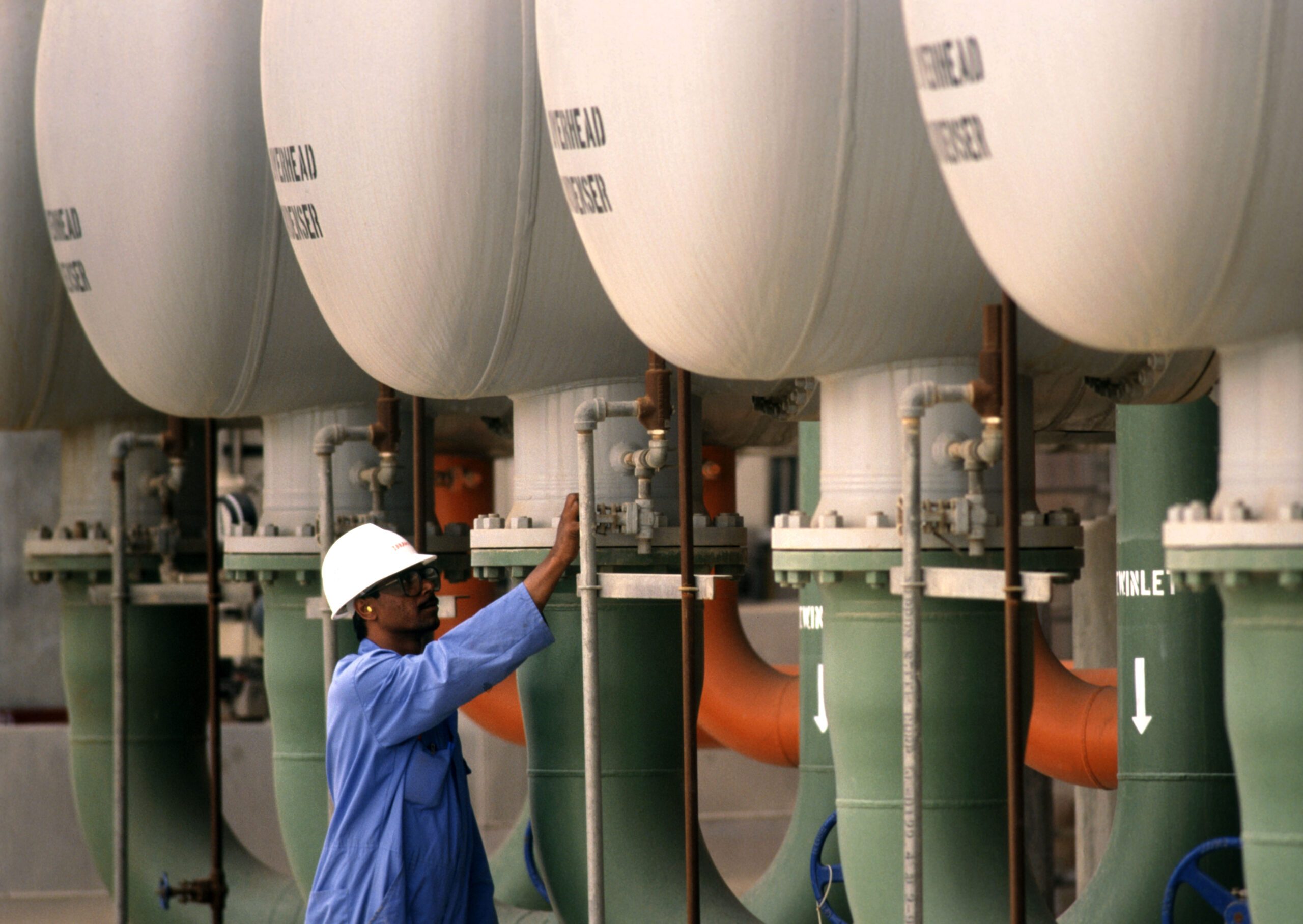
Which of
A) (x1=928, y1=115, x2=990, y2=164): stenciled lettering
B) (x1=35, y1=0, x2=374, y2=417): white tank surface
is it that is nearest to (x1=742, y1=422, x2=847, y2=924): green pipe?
(x1=35, y1=0, x2=374, y2=417): white tank surface

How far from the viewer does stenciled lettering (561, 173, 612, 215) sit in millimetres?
4219

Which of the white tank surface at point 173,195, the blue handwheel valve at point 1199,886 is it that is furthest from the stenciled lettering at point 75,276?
the blue handwheel valve at point 1199,886

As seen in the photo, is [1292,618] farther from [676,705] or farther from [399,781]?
[676,705]

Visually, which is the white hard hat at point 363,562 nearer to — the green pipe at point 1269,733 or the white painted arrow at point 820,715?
the green pipe at point 1269,733

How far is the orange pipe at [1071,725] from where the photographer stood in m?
6.18

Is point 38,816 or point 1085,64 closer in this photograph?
point 1085,64

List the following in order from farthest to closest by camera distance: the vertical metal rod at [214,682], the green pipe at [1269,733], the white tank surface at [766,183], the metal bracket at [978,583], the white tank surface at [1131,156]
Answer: the vertical metal rod at [214,682] → the white tank surface at [766,183] → the metal bracket at [978,583] → the green pipe at [1269,733] → the white tank surface at [1131,156]

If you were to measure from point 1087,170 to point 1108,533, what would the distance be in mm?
4339

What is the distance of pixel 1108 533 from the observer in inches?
291

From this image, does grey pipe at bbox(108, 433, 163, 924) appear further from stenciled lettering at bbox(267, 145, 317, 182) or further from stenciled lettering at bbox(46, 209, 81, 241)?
stenciled lettering at bbox(267, 145, 317, 182)

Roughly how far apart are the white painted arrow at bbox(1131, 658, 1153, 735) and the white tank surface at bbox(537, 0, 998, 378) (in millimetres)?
1812

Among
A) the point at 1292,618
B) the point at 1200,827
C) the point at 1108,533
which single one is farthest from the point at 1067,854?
the point at 1292,618

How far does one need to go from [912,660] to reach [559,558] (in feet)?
3.19

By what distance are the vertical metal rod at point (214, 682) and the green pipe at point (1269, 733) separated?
143 inches
